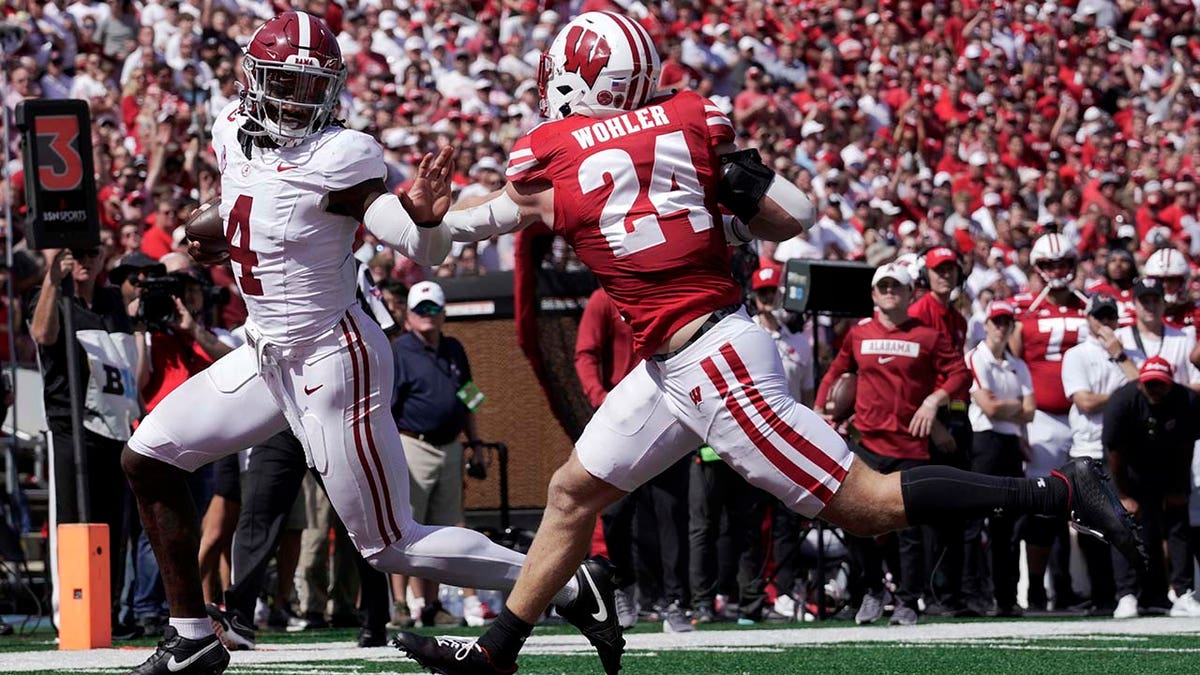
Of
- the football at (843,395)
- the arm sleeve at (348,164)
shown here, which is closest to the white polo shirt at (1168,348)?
the football at (843,395)

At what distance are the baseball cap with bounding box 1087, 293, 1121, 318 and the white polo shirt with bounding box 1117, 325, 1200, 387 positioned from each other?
0.21m

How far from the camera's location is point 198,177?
44.8 feet

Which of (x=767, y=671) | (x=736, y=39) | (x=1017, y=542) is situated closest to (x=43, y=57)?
(x=736, y=39)

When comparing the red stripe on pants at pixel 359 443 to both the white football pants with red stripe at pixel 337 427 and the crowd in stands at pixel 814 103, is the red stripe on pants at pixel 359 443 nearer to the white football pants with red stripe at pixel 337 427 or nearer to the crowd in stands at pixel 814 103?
the white football pants with red stripe at pixel 337 427

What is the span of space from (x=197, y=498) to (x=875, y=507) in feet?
16.8

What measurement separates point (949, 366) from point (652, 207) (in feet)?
16.7

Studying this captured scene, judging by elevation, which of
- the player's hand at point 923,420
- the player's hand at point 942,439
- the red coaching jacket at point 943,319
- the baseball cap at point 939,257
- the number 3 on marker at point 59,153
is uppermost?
the number 3 on marker at point 59,153

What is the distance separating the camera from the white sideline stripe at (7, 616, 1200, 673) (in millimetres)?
7262

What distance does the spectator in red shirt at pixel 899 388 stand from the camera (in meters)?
10.1

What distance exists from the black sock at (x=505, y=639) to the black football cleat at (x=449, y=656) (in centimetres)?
2

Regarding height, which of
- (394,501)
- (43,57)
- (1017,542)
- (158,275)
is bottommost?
(1017,542)

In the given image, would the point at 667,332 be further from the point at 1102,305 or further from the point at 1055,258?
the point at 1055,258

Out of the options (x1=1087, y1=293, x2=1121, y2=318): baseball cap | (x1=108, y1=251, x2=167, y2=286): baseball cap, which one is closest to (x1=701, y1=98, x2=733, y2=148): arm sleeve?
(x1=108, y1=251, x2=167, y2=286): baseball cap

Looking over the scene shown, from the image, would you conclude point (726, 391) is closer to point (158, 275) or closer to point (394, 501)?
point (394, 501)
